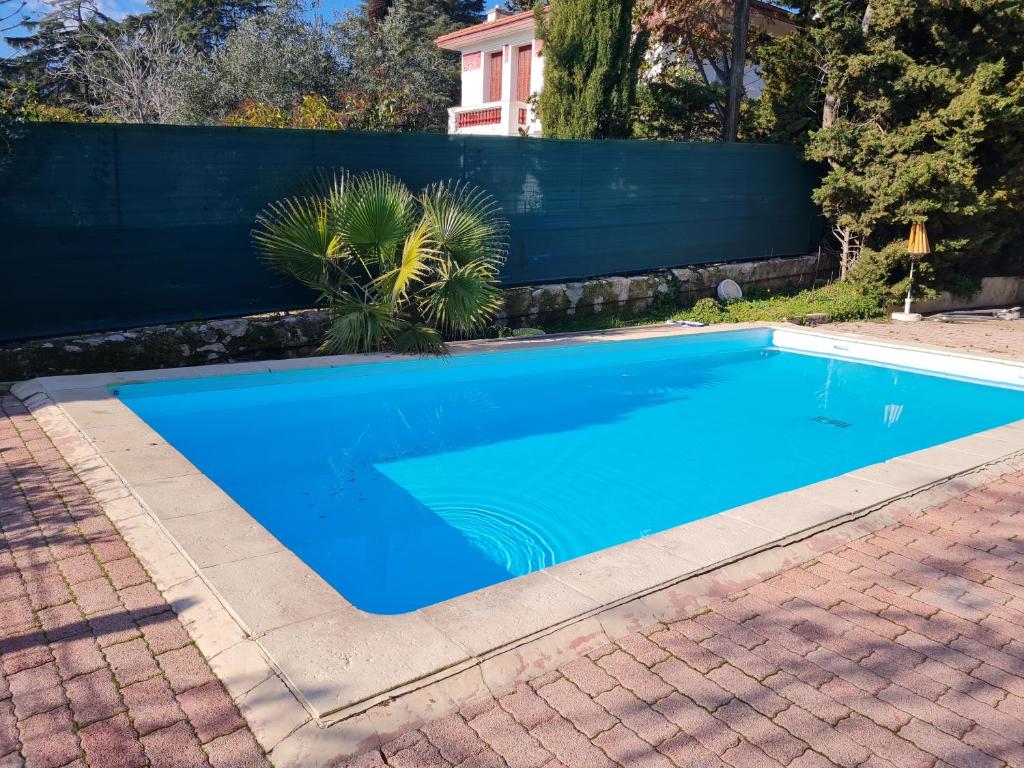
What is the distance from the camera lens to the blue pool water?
5.02 metres

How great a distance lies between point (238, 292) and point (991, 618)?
7426mm

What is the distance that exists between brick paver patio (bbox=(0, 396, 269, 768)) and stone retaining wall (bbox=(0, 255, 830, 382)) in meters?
3.74

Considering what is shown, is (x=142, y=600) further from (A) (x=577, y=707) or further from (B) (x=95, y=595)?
(A) (x=577, y=707)

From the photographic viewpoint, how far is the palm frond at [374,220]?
8.14m

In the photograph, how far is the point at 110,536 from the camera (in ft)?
12.7

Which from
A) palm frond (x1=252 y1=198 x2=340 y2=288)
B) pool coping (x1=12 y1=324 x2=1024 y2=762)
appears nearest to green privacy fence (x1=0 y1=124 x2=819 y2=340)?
palm frond (x1=252 y1=198 x2=340 y2=288)

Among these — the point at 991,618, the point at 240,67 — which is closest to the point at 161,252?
the point at 991,618

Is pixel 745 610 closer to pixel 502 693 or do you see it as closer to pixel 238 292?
pixel 502 693

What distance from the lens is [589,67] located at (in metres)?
13.1

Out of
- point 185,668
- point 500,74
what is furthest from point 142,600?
point 500,74

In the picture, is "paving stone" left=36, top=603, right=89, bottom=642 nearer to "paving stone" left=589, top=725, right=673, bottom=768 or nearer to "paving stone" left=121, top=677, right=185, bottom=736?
"paving stone" left=121, top=677, right=185, bottom=736

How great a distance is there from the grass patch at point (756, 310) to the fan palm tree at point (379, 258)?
105 inches

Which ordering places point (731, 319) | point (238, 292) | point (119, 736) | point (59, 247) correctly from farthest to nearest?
point (731, 319), point (238, 292), point (59, 247), point (119, 736)

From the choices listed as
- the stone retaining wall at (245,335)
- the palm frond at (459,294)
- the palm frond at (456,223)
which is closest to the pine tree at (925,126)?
the stone retaining wall at (245,335)
